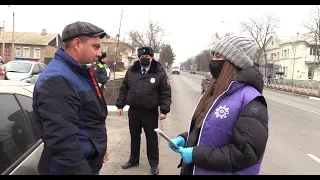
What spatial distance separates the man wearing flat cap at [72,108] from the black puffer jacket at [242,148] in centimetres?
72

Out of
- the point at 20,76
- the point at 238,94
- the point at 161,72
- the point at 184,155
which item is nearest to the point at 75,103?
the point at 184,155

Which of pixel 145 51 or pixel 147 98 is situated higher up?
pixel 145 51

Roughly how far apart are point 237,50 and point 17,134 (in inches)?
70.7

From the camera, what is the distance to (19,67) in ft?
54.9

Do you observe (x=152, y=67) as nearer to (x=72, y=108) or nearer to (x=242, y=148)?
(x=72, y=108)

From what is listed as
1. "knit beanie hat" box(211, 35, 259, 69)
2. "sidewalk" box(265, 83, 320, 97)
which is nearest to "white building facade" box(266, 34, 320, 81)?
"sidewalk" box(265, 83, 320, 97)

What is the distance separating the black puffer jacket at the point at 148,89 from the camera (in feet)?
15.2

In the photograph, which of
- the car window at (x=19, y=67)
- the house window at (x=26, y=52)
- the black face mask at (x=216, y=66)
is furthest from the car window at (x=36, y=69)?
the house window at (x=26, y=52)

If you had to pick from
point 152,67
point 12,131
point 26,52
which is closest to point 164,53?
point 26,52

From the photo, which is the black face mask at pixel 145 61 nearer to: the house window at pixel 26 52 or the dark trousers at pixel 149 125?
the dark trousers at pixel 149 125

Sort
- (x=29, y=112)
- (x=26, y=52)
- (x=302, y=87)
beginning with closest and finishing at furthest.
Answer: (x=29, y=112), (x=302, y=87), (x=26, y=52)

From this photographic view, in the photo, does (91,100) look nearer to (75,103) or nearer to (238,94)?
Result: (75,103)

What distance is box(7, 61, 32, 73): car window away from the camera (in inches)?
651

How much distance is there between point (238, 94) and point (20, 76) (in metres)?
15.9
